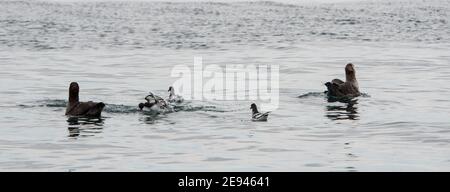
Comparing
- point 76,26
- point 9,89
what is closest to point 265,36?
point 76,26

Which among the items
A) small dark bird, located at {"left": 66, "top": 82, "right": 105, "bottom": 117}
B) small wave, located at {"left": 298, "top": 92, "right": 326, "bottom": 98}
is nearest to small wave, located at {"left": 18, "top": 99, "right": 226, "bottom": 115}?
small dark bird, located at {"left": 66, "top": 82, "right": 105, "bottom": 117}

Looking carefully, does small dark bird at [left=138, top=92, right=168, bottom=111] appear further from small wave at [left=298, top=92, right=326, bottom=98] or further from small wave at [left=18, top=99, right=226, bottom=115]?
small wave at [left=298, top=92, right=326, bottom=98]

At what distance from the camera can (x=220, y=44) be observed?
4634 cm

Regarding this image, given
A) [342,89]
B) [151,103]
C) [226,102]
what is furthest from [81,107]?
[342,89]

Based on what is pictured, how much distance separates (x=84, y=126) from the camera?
21.3 metres

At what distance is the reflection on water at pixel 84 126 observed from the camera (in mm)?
20259

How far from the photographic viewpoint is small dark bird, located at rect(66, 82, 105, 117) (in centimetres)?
2262

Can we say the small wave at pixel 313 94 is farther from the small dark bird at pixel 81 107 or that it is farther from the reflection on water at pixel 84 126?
the reflection on water at pixel 84 126

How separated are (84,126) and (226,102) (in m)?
5.58

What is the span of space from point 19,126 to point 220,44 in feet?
84.5

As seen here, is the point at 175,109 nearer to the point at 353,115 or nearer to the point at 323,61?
the point at 353,115

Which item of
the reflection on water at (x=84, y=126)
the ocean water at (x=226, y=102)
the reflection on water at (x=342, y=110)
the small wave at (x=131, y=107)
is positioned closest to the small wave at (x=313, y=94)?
the ocean water at (x=226, y=102)

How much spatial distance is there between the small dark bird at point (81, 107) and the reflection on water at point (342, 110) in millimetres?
5436
